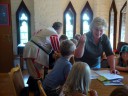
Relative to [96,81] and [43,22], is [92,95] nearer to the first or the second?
[96,81]

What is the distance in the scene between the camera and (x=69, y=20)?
19.0 feet

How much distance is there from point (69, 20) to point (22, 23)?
1.29 m

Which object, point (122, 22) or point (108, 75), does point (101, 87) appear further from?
point (122, 22)

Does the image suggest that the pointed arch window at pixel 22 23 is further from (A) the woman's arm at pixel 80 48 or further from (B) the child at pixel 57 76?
(B) the child at pixel 57 76

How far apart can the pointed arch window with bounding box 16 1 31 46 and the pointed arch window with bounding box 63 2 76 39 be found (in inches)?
40.0

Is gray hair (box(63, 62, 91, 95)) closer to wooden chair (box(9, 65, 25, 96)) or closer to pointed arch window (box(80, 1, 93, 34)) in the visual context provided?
wooden chair (box(9, 65, 25, 96))

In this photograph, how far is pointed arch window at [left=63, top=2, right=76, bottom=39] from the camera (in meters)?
5.69

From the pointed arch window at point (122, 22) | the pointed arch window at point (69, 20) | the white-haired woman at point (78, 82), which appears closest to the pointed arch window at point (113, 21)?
the pointed arch window at point (122, 22)

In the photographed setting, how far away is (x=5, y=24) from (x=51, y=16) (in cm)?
111

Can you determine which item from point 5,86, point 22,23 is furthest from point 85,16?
point 5,86

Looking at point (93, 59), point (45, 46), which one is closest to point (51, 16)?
point (45, 46)

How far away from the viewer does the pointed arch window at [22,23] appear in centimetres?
574

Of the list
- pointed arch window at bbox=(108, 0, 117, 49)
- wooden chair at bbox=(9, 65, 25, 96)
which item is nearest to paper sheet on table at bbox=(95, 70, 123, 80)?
wooden chair at bbox=(9, 65, 25, 96)

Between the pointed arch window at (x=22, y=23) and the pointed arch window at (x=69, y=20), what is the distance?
3.34 feet
